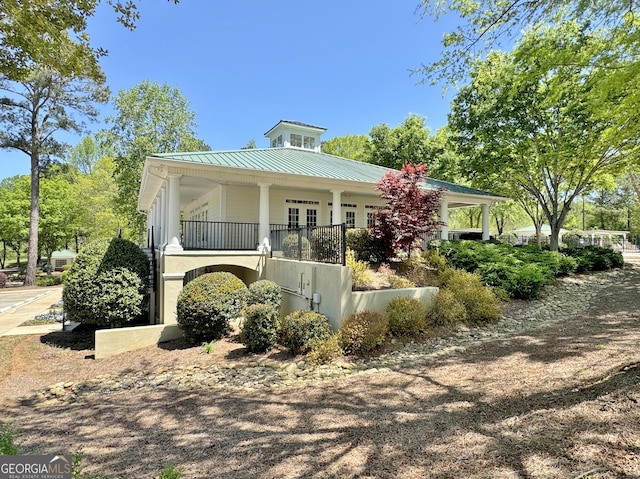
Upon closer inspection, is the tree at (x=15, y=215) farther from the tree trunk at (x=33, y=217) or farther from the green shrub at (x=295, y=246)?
the green shrub at (x=295, y=246)

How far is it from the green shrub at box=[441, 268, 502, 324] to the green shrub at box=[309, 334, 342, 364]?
11.5 ft

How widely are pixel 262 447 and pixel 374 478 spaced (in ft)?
4.19

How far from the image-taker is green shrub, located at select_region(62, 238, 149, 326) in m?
9.12

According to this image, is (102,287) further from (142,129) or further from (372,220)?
(142,129)

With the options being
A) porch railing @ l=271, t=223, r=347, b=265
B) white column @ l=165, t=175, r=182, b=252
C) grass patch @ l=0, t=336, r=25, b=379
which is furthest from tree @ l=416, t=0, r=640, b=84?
grass patch @ l=0, t=336, r=25, b=379

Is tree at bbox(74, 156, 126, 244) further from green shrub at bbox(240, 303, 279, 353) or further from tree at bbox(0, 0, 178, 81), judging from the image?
green shrub at bbox(240, 303, 279, 353)

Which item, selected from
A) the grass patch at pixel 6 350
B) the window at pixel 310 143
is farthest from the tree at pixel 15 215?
the window at pixel 310 143

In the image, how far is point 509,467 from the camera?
268cm

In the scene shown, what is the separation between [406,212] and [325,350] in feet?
17.4

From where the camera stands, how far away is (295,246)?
10.2m

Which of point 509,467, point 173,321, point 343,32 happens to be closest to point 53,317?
point 173,321

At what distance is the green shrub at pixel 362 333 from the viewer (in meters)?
7.11

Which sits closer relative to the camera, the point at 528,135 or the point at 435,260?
the point at 435,260

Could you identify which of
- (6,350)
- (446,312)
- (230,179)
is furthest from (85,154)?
(446,312)
